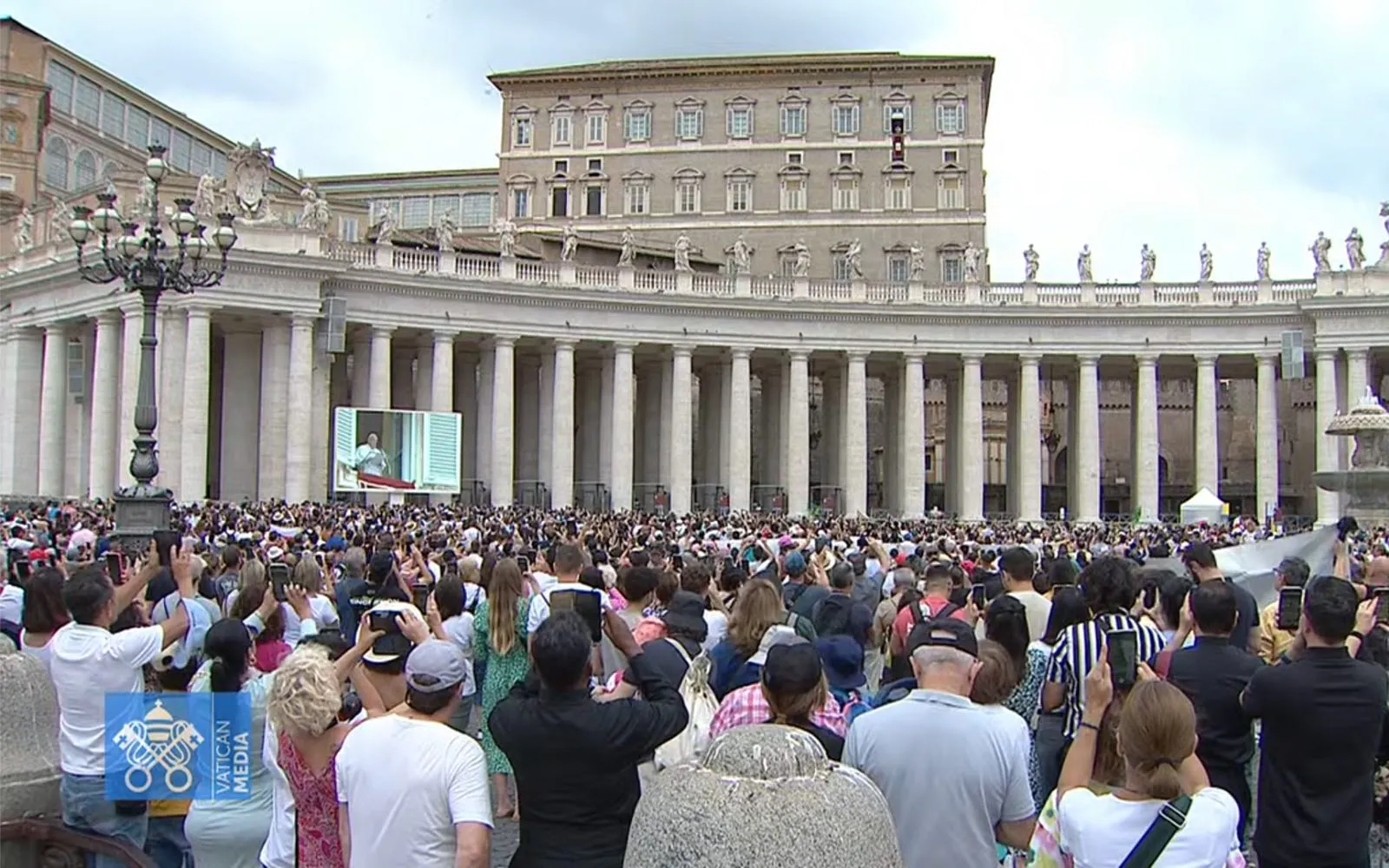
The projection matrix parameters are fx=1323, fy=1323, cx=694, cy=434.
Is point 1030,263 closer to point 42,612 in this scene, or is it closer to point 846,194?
point 846,194

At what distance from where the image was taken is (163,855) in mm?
7469

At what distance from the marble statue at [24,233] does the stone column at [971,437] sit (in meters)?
39.4

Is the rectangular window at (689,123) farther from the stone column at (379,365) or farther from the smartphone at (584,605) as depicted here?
the smartphone at (584,605)

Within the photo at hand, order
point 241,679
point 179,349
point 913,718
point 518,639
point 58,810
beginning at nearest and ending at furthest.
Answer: point 913,718 → point 58,810 → point 241,679 → point 518,639 → point 179,349

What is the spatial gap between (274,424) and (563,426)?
1119 centimetres

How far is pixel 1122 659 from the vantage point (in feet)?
19.4

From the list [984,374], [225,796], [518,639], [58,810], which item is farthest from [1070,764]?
[984,374]

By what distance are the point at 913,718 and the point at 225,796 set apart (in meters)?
3.49

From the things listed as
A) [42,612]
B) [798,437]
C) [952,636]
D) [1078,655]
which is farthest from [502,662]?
[798,437]

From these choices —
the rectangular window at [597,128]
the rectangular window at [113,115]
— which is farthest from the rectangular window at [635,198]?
the rectangular window at [113,115]

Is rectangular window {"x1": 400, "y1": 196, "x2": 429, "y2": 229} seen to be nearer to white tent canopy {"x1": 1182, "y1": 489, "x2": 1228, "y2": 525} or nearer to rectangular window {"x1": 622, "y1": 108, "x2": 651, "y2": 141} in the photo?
rectangular window {"x1": 622, "y1": 108, "x2": 651, "y2": 141}

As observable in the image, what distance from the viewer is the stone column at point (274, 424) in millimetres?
46969

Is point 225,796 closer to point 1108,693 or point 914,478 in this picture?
point 1108,693

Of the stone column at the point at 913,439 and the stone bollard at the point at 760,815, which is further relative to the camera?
the stone column at the point at 913,439
